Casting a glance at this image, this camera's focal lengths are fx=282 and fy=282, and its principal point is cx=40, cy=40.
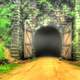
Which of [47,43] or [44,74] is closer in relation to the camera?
[44,74]

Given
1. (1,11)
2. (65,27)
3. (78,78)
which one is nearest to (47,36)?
(65,27)

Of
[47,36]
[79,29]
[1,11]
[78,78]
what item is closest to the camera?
[78,78]

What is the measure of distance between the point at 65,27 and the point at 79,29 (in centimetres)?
249

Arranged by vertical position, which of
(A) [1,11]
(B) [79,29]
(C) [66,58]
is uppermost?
(A) [1,11]

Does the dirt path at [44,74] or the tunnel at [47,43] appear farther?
the tunnel at [47,43]

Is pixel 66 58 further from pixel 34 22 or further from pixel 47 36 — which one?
pixel 47 36

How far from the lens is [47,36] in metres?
31.2

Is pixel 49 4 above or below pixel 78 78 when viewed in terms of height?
above

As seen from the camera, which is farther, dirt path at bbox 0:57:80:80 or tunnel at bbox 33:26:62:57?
tunnel at bbox 33:26:62:57

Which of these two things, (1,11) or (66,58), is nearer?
(1,11)

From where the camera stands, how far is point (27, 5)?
20.2m

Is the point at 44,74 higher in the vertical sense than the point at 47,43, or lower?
higher

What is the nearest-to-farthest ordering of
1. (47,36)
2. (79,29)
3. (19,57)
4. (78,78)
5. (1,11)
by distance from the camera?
(78,78) → (1,11) → (79,29) → (19,57) → (47,36)

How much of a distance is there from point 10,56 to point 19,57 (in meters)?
0.86
